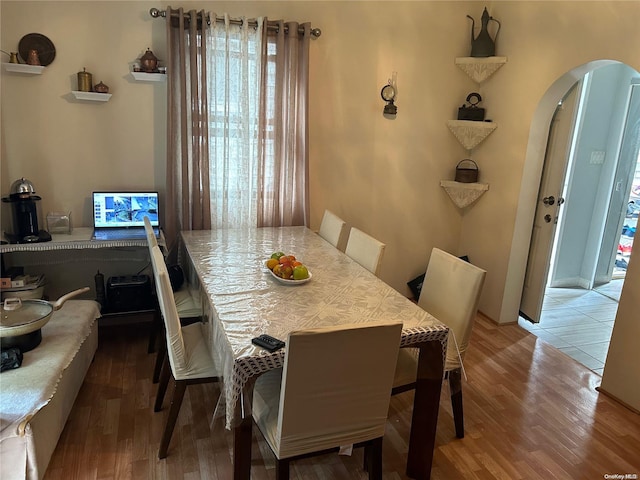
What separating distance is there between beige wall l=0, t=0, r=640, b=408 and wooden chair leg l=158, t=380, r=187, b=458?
5.59 ft

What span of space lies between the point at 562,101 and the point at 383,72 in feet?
4.38

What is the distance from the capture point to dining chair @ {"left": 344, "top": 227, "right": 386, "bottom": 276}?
8.32ft

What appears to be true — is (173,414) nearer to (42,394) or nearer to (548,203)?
(42,394)

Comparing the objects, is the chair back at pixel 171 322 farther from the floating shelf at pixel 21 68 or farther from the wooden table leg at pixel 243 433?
the floating shelf at pixel 21 68

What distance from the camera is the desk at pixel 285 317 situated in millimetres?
1627

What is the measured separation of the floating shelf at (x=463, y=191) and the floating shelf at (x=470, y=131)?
324mm

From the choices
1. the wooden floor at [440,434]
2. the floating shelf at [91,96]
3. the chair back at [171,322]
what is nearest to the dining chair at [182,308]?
the wooden floor at [440,434]

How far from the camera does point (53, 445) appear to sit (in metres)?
2.05

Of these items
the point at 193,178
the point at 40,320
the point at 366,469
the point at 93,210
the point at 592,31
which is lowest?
the point at 366,469

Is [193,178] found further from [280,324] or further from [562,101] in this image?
[562,101]

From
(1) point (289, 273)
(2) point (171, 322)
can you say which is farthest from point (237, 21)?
(2) point (171, 322)

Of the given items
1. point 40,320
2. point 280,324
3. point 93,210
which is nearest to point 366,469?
point 280,324

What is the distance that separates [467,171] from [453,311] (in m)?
1.99

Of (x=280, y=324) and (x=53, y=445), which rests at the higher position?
(x=280, y=324)
